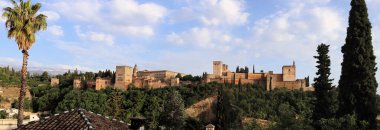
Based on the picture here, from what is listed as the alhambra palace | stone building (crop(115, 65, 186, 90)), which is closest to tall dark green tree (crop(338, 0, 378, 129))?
the alhambra palace

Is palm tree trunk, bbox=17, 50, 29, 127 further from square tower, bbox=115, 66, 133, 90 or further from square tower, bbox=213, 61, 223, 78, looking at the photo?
square tower, bbox=115, 66, 133, 90

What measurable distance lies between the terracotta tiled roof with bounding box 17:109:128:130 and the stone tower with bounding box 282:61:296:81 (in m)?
74.7

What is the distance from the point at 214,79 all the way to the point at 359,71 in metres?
72.8

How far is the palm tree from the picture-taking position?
56.2ft

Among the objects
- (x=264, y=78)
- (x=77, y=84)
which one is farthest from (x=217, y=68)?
(x=77, y=84)

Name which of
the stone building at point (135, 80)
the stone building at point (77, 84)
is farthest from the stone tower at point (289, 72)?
the stone building at point (77, 84)

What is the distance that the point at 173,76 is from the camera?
4008 inches

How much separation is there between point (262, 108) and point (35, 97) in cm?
4916

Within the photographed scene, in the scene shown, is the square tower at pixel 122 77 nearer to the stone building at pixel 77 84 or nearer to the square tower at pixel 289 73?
the stone building at pixel 77 84

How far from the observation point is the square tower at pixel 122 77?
94000mm

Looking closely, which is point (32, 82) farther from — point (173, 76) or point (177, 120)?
point (177, 120)

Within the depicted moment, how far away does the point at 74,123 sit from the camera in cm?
1360

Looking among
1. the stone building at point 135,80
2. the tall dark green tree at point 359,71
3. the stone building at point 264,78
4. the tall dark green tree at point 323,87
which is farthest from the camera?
the stone building at point 135,80

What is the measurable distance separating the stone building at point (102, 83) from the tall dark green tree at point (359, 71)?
258 feet
